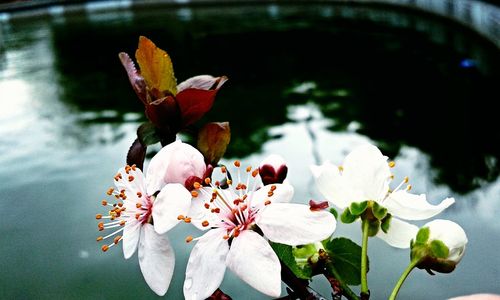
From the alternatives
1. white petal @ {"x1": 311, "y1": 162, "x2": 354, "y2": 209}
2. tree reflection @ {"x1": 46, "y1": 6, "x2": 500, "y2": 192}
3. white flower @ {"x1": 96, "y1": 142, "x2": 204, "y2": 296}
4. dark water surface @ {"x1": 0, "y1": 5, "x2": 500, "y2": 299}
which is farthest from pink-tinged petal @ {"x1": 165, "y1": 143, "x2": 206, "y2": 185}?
tree reflection @ {"x1": 46, "y1": 6, "x2": 500, "y2": 192}

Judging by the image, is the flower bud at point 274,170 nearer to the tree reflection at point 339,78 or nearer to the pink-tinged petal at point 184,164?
the pink-tinged petal at point 184,164

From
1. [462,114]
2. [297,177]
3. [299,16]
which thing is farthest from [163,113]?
[299,16]

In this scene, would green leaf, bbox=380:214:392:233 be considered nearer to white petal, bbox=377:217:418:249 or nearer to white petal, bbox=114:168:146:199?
white petal, bbox=377:217:418:249

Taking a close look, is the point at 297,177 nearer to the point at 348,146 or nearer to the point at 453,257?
the point at 348,146

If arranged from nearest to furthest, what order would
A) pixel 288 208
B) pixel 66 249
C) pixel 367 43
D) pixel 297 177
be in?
pixel 288 208, pixel 66 249, pixel 297 177, pixel 367 43

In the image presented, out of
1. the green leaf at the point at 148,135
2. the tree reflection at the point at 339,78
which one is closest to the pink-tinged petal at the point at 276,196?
the green leaf at the point at 148,135

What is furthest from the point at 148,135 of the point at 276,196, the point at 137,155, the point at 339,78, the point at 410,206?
the point at 339,78

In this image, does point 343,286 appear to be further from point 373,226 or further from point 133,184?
point 133,184
